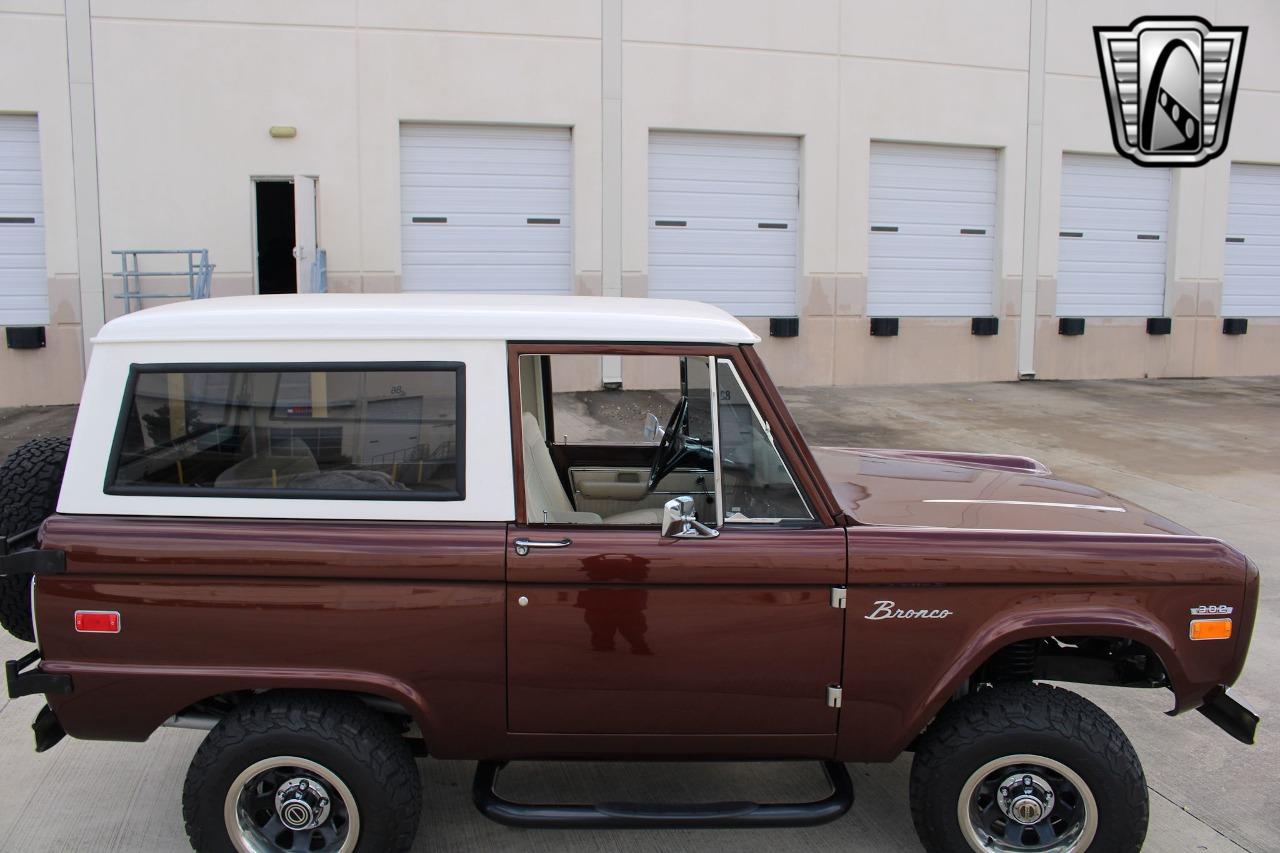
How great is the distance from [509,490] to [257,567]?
80cm

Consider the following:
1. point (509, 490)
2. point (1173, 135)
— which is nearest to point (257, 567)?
point (509, 490)

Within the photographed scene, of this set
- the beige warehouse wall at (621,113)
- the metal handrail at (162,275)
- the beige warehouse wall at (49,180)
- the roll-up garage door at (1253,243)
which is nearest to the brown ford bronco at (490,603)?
the metal handrail at (162,275)

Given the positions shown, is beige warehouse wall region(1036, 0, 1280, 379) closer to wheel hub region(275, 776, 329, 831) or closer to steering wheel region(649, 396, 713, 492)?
steering wheel region(649, 396, 713, 492)

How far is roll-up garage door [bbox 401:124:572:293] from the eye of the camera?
13.6 m

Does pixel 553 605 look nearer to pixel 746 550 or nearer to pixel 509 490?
pixel 509 490

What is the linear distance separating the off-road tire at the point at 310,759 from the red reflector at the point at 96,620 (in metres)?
0.45

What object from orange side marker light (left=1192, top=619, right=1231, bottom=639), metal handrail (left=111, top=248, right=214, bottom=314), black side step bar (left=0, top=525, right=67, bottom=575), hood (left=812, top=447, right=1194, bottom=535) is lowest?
orange side marker light (left=1192, top=619, right=1231, bottom=639)

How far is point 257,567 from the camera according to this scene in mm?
3344

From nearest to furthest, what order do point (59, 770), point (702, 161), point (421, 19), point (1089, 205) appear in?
point (59, 770) < point (421, 19) < point (702, 161) < point (1089, 205)

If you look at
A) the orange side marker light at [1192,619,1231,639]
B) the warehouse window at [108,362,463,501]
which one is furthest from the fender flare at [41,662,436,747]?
the orange side marker light at [1192,619,1231,639]

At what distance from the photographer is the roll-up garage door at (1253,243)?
54.7 ft

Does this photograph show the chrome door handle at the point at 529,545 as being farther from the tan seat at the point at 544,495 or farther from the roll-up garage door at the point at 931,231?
the roll-up garage door at the point at 931,231

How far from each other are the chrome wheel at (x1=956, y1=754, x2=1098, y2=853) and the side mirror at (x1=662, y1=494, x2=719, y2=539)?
3.77ft

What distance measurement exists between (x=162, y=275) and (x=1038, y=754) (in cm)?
1166
